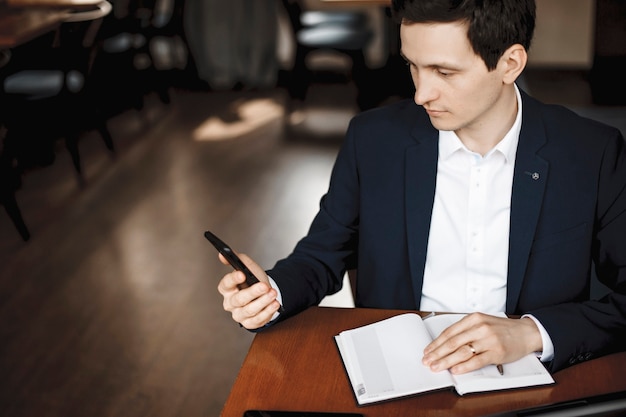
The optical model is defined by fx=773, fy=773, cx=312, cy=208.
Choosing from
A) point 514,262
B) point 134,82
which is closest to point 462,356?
point 514,262

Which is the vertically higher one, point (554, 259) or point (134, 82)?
point (554, 259)

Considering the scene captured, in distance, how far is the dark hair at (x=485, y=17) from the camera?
1.32m

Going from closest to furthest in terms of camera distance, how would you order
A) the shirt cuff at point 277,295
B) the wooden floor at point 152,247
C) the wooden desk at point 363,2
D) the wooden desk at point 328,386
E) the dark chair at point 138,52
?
the wooden desk at point 328,386
the shirt cuff at point 277,295
the wooden floor at point 152,247
the wooden desk at point 363,2
the dark chair at point 138,52

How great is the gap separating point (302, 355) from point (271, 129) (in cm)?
380

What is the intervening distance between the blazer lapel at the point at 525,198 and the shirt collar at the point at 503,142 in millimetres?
19

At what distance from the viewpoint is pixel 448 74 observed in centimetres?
137

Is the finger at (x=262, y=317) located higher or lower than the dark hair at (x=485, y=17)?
lower

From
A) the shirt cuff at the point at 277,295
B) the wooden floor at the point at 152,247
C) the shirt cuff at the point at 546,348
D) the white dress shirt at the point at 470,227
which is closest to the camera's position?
the shirt cuff at the point at 546,348

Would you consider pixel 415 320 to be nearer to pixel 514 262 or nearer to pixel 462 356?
pixel 462 356

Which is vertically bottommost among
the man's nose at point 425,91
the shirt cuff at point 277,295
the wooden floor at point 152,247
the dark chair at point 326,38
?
the wooden floor at point 152,247

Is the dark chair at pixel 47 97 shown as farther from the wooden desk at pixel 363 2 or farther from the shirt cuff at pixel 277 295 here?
the shirt cuff at pixel 277 295

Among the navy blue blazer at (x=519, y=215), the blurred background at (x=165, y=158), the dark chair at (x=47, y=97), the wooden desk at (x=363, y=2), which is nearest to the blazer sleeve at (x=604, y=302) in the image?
the navy blue blazer at (x=519, y=215)

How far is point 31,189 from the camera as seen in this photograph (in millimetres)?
4234

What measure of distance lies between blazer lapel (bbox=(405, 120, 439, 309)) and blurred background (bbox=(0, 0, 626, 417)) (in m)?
0.83
